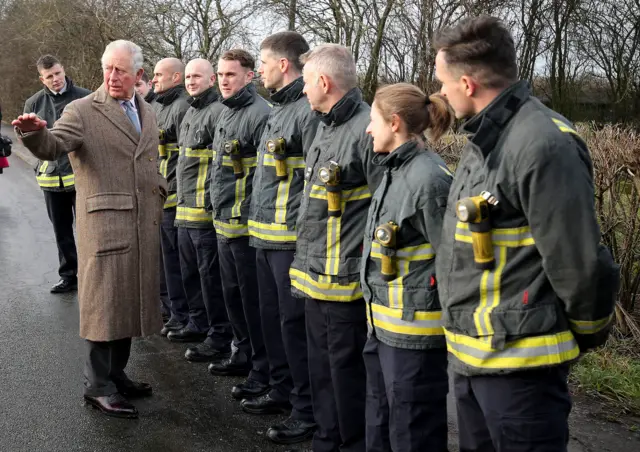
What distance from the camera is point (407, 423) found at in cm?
304

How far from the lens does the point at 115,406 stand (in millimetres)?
4523

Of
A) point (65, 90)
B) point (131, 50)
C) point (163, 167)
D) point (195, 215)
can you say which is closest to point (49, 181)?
point (65, 90)

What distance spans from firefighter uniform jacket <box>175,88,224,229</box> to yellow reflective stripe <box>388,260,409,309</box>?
104 inches

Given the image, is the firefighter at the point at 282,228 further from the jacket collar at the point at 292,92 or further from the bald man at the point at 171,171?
the bald man at the point at 171,171

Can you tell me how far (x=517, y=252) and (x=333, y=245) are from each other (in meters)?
1.39

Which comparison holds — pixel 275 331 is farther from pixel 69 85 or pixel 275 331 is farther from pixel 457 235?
pixel 69 85

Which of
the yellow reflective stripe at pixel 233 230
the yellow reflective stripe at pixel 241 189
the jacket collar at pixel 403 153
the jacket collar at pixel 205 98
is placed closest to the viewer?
the jacket collar at pixel 403 153

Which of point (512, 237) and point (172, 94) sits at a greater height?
point (172, 94)

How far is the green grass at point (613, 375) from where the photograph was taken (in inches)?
174

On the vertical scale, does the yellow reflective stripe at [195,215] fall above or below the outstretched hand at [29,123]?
below

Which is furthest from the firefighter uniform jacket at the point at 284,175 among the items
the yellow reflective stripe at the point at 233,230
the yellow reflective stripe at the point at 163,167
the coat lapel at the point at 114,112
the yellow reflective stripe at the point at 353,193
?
the yellow reflective stripe at the point at 163,167

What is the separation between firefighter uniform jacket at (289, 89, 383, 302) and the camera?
143 inches

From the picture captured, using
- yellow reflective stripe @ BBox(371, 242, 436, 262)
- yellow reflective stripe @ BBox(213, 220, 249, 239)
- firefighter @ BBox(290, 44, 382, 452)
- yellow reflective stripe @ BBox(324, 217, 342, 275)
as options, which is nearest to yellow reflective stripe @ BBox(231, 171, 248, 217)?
yellow reflective stripe @ BBox(213, 220, 249, 239)

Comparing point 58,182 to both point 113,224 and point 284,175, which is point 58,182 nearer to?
point 113,224
